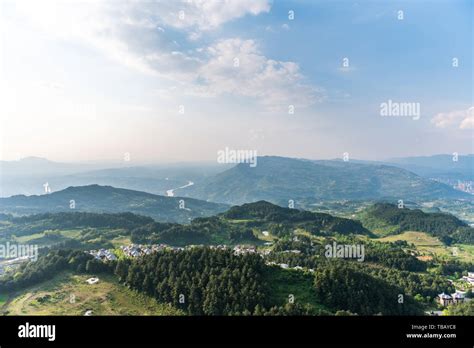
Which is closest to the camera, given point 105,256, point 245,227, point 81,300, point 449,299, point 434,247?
point 81,300

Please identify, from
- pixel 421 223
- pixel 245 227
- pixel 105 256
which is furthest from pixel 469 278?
pixel 105 256

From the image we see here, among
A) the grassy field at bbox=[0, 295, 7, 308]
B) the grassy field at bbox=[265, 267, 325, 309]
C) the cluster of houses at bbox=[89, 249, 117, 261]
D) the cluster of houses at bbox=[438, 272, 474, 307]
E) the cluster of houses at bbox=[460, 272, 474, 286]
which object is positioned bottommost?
the cluster of houses at bbox=[460, 272, 474, 286]

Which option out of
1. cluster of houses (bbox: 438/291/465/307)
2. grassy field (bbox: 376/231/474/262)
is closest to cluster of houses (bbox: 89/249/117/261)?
cluster of houses (bbox: 438/291/465/307)

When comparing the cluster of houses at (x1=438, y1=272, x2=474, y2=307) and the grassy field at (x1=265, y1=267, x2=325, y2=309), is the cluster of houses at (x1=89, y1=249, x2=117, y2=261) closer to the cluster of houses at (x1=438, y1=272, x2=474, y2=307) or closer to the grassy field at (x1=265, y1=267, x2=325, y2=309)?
the grassy field at (x1=265, y1=267, x2=325, y2=309)
